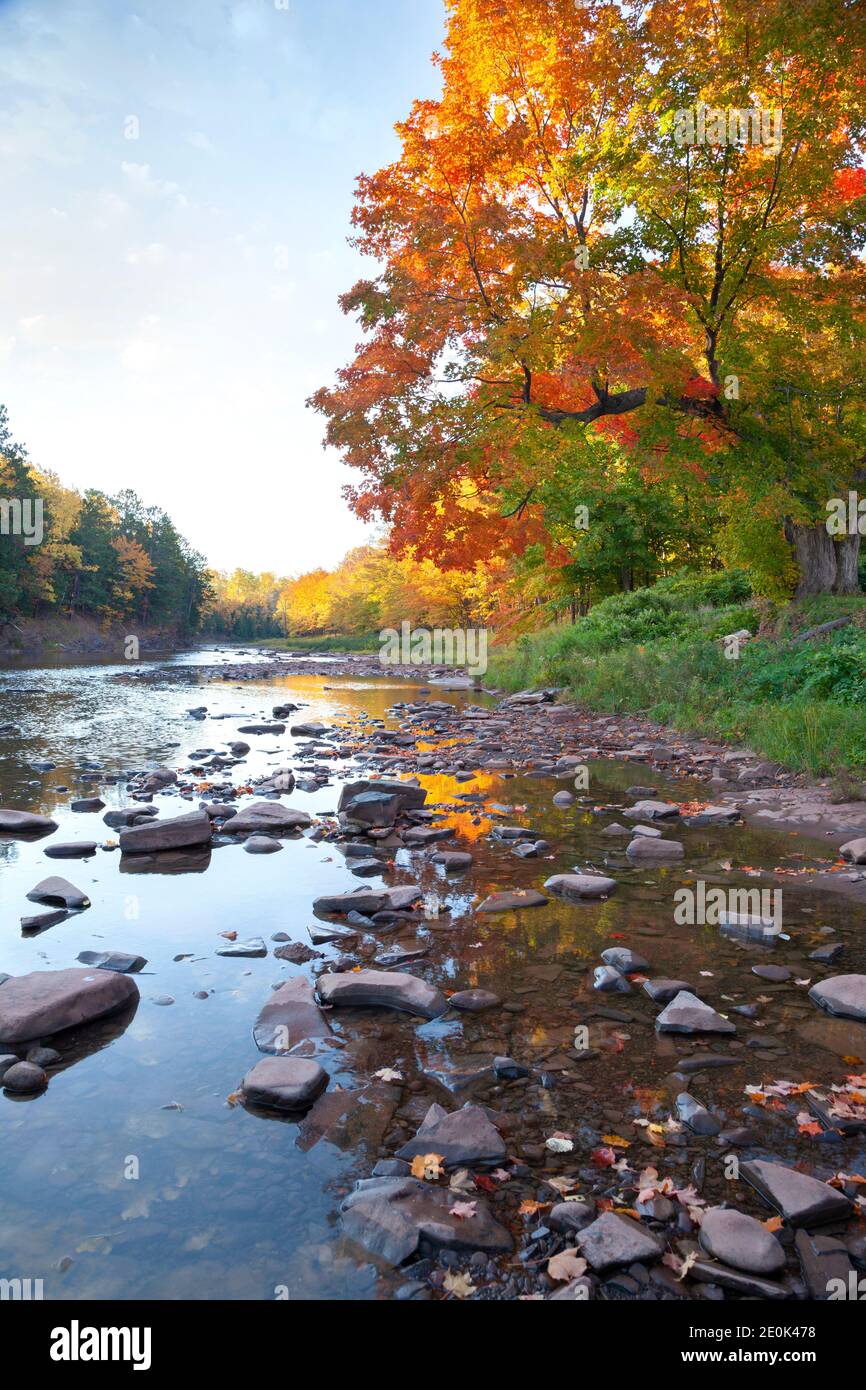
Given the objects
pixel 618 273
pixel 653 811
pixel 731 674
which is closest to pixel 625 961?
pixel 653 811

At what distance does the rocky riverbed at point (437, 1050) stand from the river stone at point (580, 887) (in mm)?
31

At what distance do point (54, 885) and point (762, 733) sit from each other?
9.97 m

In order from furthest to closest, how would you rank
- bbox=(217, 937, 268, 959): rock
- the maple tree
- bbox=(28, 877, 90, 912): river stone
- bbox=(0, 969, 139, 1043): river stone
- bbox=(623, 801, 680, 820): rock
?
1. the maple tree
2. bbox=(623, 801, 680, 820): rock
3. bbox=(28, 877, 90, 912): river stone
4. bbox=(217, 937, 268, 959): rock
5. bbox=(0, 969, 139, 1043): river stone

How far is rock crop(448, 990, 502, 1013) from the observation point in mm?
4469

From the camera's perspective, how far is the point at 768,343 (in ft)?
42.0

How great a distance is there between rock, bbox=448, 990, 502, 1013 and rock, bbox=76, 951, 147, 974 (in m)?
2.16

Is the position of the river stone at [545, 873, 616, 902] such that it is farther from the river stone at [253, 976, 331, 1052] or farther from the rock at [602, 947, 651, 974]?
the river stone at [253, 976, 331, 1052]

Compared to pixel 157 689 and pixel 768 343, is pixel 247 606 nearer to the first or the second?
pixel 157 689

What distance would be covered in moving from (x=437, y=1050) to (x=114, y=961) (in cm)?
242

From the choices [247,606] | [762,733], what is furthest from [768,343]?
[247,606]

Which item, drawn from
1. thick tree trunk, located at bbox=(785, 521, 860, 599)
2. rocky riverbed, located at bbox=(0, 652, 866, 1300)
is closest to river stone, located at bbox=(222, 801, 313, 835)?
rocky riverbed, located at bbox=(0, 652, 866, 1300)

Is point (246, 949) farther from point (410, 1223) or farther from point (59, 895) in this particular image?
point (410, 1223)

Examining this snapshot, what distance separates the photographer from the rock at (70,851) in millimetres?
7738

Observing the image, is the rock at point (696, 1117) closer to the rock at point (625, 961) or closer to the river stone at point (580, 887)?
the rock at point (625, 961)
